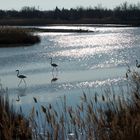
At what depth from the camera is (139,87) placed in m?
7.03

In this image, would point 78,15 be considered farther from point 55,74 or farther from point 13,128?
point 13,128

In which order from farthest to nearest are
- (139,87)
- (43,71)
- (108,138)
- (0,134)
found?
(43,71), (139,87), (0,134), (108,138)

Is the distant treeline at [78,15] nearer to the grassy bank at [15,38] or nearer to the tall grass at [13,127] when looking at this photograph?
the grassy bank at [15,38]

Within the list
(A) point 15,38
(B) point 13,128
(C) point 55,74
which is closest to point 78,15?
(A) point 15,38

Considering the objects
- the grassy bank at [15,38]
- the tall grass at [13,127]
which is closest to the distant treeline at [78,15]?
the grassy bank at [15,38]

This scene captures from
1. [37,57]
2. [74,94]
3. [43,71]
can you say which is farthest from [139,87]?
[37,57]

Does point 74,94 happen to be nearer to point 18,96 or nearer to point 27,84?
point 18,96

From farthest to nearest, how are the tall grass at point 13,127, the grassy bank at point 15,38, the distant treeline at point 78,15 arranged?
the distant treeline at point 78,15
the grassy bank at point 15,38
the tall grass at point 13,127

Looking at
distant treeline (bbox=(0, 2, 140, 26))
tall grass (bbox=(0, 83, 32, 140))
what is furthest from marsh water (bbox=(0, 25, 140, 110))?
distant treeline (bbox=(0, 2, 140, 26))

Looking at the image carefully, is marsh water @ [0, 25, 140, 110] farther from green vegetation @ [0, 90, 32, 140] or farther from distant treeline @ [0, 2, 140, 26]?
distant treeline @ [0, 2, 140, 26]

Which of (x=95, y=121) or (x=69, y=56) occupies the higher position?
(x=95, y=121)

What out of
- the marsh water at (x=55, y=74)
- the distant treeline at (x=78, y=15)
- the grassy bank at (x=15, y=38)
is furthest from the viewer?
the distant treeline at (x=78, y=15)

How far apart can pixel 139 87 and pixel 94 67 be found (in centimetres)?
1194

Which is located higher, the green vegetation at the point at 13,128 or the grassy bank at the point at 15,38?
the green vegetation at the point at 13,128
